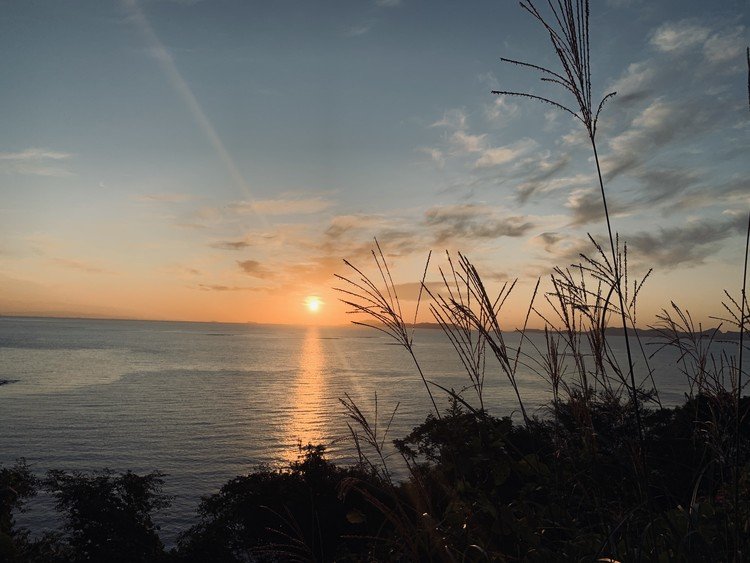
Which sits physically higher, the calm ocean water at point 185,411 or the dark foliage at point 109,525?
the dark foliage at point 109,525

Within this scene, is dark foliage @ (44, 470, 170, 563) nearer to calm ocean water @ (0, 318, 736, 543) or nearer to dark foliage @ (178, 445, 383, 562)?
dark foliage @ (178, 445, 383, 562)

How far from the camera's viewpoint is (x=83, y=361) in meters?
125

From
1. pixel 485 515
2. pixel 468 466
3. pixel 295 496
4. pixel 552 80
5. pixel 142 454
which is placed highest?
pixel 552 80

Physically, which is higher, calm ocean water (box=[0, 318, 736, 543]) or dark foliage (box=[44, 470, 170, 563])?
dark foliage (box=[44, 470, 170, 563])

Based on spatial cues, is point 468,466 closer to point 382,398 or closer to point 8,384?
point 382,398

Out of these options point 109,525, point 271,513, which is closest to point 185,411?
point 109,525

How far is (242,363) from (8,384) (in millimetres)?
60635

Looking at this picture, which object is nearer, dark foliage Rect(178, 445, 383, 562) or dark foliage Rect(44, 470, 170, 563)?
dark foliage Rect(44, 470, 170, 563)

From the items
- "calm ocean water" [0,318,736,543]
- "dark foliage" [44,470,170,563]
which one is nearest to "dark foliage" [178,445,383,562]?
"dark foliage" [44,470,170,563]

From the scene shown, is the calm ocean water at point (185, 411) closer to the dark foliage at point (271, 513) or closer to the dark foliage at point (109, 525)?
the dark foliage at point (109, 525)

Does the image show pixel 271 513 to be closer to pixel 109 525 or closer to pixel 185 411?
pixel 109 525

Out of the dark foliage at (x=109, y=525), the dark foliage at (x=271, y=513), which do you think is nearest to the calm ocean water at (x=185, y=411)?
the dark foliage at (x=109, y=525)

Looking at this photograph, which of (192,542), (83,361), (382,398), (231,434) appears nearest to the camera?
(192,542)

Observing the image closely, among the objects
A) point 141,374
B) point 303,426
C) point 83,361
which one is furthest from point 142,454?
point 83,361
